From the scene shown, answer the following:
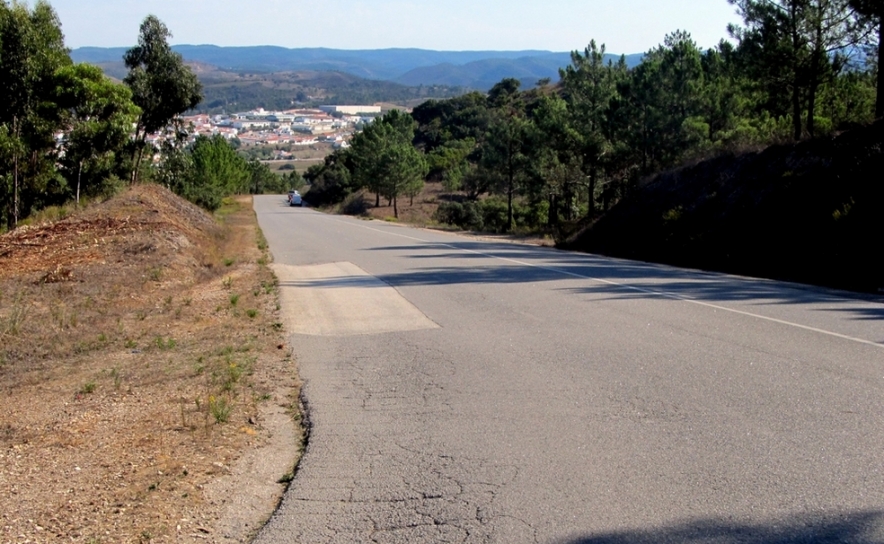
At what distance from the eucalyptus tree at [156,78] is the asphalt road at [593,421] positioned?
81.1 feet

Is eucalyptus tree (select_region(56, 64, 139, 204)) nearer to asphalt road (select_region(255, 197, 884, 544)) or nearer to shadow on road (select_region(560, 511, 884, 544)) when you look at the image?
asphalt road (select_region(255, 197, 884, 544))

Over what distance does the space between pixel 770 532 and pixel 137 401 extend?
5762 mm

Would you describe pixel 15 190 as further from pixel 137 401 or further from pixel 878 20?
pixel 878 20

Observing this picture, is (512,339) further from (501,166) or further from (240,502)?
(501,166)

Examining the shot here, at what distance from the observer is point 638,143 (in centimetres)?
3162

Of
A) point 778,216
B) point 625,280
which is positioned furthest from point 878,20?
point 625,280

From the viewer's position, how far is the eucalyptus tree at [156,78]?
34.1 metres

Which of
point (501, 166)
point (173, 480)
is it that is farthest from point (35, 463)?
point (501, 166)

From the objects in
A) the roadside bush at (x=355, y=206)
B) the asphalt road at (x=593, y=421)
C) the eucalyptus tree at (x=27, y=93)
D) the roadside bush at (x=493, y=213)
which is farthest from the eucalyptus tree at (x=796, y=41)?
the roadside bush at (x=355, y=206)

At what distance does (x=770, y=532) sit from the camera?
4.42m

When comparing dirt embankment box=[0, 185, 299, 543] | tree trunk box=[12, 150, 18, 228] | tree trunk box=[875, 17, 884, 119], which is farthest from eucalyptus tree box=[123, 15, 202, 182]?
tree trunk box=[875, 17, 884, 119]

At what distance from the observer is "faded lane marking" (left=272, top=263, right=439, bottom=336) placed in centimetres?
1135

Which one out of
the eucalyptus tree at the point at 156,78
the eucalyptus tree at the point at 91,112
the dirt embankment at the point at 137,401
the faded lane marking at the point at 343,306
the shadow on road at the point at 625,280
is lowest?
the dirt embankment at the point at 137,401

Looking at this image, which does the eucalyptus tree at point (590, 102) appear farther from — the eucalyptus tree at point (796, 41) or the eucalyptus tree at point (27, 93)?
the eucalyptus tree at point (27, 93)
